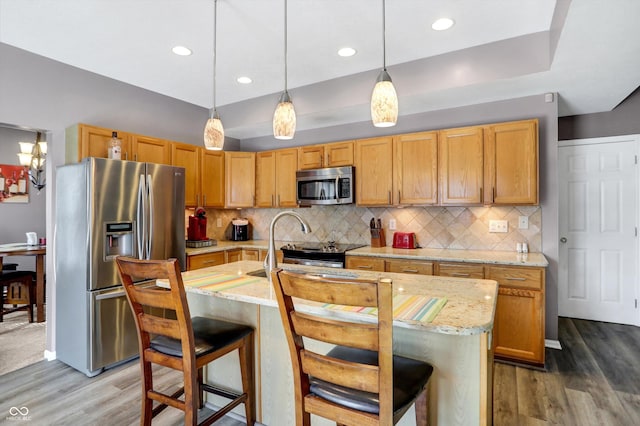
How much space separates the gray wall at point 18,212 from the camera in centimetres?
536

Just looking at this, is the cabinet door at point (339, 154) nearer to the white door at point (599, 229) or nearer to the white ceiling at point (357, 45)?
the white ceiling at point (357, 45)

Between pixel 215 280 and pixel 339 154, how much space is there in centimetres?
245

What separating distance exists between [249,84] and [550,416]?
12.7 ft

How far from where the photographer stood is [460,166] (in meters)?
3.32

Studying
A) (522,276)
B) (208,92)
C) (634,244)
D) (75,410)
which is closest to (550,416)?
(522,276)

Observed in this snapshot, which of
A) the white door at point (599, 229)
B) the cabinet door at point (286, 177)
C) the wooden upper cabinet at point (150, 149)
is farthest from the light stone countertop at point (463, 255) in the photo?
the wooden upper cabinet at point (150, 149)

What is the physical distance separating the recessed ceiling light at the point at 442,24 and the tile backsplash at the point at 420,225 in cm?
181

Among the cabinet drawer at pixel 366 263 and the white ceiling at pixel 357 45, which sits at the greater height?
the white ceiling at pixel 357 45

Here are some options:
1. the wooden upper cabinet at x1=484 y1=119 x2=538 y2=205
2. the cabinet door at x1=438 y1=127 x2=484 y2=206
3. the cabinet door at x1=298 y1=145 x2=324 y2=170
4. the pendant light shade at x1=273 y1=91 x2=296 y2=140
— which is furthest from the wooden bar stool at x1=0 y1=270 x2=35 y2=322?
the wooden upper cabinet at x1=484 y1=119 x2=538 y2=205

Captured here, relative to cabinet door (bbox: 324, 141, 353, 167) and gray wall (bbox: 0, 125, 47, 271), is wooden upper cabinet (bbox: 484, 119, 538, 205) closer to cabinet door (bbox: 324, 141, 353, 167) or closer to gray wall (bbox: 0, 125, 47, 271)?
cabinet door (bbox: 324, 141, 353, 167)

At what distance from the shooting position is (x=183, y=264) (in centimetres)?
342

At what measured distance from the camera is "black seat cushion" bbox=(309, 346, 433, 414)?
1.16m

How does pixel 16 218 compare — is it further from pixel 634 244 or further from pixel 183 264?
pixel 634 244

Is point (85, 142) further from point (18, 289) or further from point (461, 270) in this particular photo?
point (461, 270)
